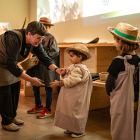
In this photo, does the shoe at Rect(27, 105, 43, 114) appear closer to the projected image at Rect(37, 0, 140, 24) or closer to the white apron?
the white apron

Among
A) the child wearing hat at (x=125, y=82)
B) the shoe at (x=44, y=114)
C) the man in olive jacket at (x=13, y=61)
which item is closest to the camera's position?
the child wearing hat at (x=125, y=82)

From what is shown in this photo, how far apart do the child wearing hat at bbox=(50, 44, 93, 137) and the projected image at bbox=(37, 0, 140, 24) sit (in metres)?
1.31

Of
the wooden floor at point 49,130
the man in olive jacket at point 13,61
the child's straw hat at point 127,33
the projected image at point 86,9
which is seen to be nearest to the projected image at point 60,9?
the projected image at point 86,9

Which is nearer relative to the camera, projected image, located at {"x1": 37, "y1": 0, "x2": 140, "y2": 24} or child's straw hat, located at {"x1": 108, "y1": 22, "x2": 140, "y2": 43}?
child's straw hat, located at {"x1": 108, "y1": 22, "x2": 140, "y2": 43}

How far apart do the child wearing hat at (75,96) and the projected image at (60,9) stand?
81.3 inches

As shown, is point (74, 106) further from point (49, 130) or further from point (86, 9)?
point (86, 9)

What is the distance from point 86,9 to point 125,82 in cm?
253

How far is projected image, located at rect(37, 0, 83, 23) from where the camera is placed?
412cm

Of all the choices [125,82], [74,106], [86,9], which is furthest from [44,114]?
[86,9]

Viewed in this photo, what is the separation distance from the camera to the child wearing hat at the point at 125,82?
5.45 ft

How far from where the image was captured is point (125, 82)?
5.46 ft

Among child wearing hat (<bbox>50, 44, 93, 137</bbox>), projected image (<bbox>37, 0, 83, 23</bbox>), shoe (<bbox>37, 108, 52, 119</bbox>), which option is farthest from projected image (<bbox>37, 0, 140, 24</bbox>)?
shoe (<bbox>37, 108, 52, 119</bbox>)

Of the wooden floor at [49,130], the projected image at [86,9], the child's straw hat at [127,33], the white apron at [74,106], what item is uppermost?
the projected image at [86,9]

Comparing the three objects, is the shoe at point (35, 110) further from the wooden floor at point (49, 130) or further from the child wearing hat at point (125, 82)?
the child wearing hat at point (125, 82)
